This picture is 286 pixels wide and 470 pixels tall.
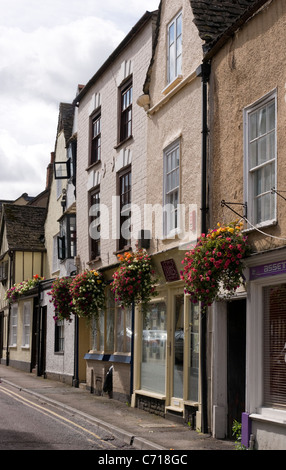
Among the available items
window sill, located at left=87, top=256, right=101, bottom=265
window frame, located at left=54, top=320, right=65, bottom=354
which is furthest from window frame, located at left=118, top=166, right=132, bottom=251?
window frame, located at left=54, top=320, right=65, bottom=354

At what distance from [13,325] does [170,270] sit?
20.6 m

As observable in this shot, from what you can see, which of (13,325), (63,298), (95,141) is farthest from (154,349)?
(13,325)

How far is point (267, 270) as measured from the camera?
1076 centimetres

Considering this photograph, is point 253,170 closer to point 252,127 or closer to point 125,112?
point 252,127

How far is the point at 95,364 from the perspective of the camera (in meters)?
20.2

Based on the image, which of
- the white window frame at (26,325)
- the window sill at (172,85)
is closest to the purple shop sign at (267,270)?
the window sill at (172,85)

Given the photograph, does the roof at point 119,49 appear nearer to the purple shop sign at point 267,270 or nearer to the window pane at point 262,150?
the window pane at point 262,150

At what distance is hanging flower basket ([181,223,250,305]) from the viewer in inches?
432

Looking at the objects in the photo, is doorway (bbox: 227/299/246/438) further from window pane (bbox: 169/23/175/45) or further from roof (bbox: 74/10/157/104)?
roof (bbox: 74/10/157/104)

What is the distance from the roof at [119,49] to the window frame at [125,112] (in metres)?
0.95

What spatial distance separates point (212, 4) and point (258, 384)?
7837 mm

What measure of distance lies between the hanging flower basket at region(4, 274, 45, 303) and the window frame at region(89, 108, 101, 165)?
29.2 ft

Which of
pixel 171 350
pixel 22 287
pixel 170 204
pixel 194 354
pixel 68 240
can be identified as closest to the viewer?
pixel 194 354

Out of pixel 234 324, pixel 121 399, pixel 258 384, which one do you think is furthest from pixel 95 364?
pixel 258 384
